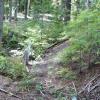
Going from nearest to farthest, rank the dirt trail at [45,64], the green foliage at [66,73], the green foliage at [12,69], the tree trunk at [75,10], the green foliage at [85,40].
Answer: the green foliage at [85,40] → the green foliage at [66,73] → the green foliage at [12,69] → the dirt trail at [45,64] → the tree trunk at [75,10]

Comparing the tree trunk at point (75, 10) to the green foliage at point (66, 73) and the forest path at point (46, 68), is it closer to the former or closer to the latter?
the forest path at point (46, 68)

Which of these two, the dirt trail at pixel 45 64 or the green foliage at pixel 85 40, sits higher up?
the green foliage at pixel 85 40

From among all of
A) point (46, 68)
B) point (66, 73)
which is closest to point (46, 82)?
point (66, 73)

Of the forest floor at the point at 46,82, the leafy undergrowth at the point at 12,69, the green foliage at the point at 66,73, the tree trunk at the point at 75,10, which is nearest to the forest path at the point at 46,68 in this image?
the forest floor at the point at 46,82

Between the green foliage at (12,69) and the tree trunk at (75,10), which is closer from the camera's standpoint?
the green foliage at (12,69)

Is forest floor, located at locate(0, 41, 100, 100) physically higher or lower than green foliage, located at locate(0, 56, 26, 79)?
lower

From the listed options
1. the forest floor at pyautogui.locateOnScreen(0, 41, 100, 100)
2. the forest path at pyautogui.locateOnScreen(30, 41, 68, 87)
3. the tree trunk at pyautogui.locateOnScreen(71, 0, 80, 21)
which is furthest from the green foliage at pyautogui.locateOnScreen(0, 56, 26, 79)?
the tree trunk at pyautogui.locateOnScreen(71, 0, 80, 21)

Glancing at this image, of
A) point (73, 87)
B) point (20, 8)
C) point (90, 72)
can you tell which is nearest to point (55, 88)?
point (73, 87)

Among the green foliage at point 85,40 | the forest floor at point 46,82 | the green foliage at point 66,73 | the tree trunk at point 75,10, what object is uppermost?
the tree trunk at point 75,10

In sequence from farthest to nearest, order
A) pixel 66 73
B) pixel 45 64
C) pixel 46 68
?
pixel 45 64 → pixel 46 68 → pixel 66 73

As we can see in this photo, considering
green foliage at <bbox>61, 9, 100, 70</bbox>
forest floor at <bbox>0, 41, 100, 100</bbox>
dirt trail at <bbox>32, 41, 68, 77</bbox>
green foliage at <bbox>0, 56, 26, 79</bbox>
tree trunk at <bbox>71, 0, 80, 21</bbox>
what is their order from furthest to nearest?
1. tree trunk at <bbox>71, 0, 80, 21</bbox>
2. dirt trail at <bbox>32, 41, 68, 77</bbox>
3. green foliage at <bbox>0, 56, 26, 79</bbox>
4. green foliage at <bbox>61, 9, 100, 70</bbox>
5. forest floor at <bbox>0, 41, 100, 100</bbox>

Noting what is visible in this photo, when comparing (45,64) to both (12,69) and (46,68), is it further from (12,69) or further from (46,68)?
(12,69)

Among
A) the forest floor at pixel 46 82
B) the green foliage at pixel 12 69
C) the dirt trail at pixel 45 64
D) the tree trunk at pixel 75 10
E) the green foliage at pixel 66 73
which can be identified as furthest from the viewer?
the tree trunk at pixel 75 10

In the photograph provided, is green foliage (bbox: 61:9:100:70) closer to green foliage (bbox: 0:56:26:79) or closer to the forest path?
the forest path
